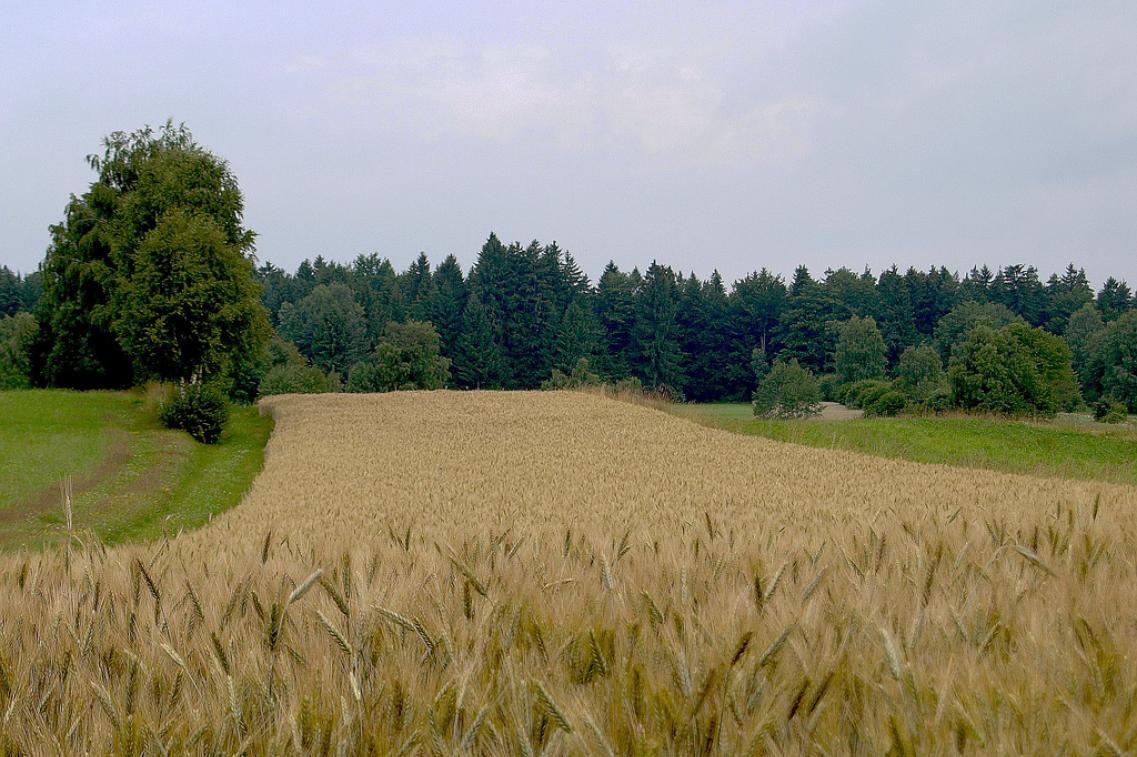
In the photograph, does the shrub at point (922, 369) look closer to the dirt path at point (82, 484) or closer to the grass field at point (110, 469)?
the grass field at point (110, 469)

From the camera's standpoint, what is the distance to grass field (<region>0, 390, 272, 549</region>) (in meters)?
17.6

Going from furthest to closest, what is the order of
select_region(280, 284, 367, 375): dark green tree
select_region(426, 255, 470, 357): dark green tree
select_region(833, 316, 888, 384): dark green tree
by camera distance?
select_region(280, 284, 367, 375): dark green tree < select_region(426, 255, 470, 357): dark green tree < select_region(833, 316, 888, 384): dark green tree

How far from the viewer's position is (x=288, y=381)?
74.4 m

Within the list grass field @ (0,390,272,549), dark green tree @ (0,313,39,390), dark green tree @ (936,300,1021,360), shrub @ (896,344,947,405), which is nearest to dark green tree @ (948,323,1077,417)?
shrub @ (896,344,947,405)

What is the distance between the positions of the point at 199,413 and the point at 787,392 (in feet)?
175

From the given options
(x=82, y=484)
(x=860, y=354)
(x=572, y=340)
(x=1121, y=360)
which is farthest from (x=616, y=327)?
(x=82, y=484)

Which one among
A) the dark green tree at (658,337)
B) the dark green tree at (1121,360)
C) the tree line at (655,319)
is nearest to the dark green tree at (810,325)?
the tree line at (655,319)

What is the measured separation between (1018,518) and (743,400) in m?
97.2

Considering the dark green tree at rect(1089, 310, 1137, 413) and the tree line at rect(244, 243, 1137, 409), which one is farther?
the tree line at rect(244, 243, 1137, 409)

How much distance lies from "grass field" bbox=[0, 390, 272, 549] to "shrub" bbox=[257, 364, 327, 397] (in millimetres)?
36637

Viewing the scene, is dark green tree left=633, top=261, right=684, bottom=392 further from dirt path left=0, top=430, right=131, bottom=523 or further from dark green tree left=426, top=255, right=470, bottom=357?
dirt path left=0, top=430, right=131, bottom=523

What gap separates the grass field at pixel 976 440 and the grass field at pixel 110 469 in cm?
1858

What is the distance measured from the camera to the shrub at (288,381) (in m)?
74.1

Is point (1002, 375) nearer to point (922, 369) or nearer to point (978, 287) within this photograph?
point (922, 369)
